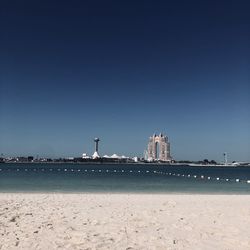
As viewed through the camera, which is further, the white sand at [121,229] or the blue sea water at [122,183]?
the blue sea water at [122,183]

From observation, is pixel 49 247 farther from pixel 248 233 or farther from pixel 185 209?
pixel 185 209

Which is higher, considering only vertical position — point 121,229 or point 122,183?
point 122,183

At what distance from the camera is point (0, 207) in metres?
14.0

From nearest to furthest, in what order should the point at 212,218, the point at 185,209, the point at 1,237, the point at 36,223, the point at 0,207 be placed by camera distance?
the point at 1,237 → the point at 36,223 → the point at 212,218 → the point at 0,207 → the point at 185,209

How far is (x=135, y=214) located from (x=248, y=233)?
4.23 m

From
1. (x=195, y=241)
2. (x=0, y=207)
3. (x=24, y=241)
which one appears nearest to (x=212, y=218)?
(x=195, y=241)

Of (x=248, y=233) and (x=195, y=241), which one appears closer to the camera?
(x=195, y=241)

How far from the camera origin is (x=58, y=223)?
11047 millimetres

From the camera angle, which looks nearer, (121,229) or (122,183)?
(121,229)

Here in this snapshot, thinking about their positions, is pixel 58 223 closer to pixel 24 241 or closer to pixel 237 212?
pixel 24 241

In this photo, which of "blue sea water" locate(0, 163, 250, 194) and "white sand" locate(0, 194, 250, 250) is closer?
"white sand" locate(0, 194, 250, 250)

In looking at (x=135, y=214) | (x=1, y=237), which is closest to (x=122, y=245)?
(x=1, y=237)

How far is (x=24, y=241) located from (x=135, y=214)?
525 cm

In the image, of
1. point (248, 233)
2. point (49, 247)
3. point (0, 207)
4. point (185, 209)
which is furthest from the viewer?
point (185, 209)
